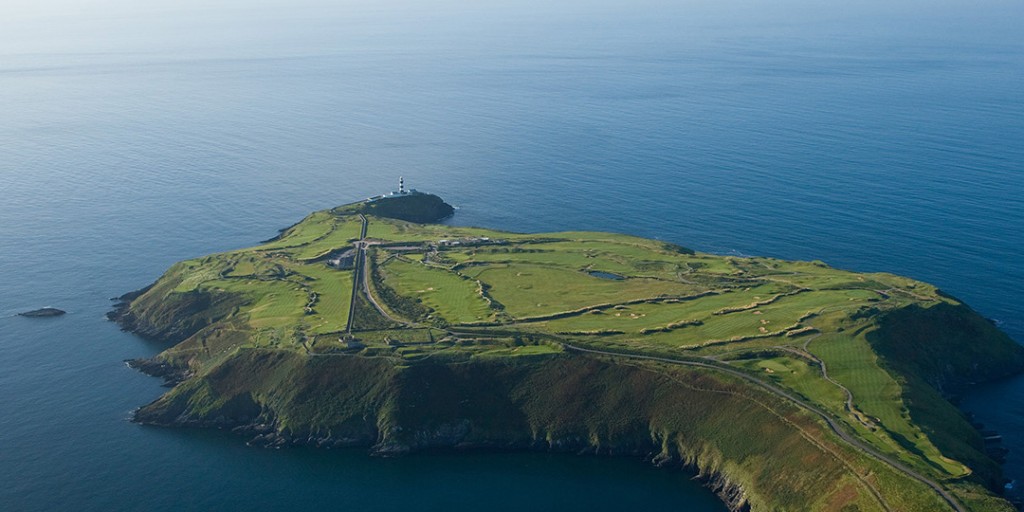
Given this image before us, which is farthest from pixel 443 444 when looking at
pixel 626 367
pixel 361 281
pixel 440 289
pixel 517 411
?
pixel 361 281

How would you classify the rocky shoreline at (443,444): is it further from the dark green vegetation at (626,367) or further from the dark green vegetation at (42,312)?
the dark green vegetation at (42,312)

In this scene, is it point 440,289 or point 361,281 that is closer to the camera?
point 440,289

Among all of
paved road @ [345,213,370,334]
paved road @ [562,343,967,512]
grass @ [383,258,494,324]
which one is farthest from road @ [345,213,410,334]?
paved road @ [562,343,967,512]

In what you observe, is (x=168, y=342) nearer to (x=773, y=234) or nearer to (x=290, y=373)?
(x=290, y=373)

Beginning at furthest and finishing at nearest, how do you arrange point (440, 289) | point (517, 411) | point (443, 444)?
point (440, 289) → point (517, 411) → point (443, 444)

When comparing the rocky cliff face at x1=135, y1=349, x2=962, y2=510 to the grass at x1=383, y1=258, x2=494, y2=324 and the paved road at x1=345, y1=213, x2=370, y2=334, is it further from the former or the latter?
the grass at x1=383, y1=258, x2=494, y2=324

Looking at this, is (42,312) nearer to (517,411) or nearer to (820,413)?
(517,411)

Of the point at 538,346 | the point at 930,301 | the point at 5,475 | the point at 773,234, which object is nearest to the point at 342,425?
the point at 538,346
